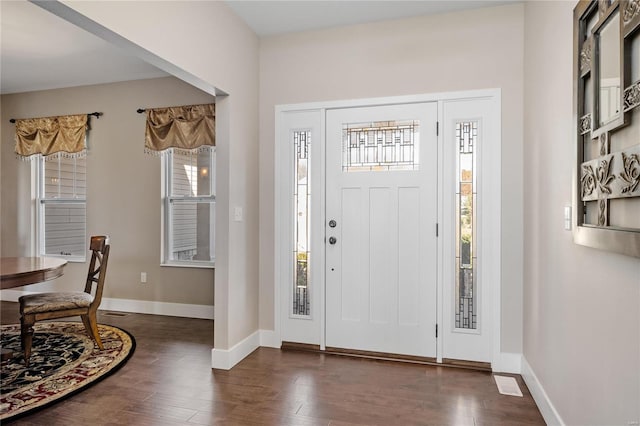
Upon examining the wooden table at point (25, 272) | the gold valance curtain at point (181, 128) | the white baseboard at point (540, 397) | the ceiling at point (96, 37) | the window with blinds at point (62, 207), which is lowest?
the white baseboard at point (540, 397)

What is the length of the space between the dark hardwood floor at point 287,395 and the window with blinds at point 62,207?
2.51m

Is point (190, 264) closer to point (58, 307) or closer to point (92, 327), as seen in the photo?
point (92, 327)

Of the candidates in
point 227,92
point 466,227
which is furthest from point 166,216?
point 466,227

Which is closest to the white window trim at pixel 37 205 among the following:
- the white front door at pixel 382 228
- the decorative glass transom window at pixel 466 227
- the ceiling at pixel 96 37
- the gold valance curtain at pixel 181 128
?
the ceiling at pixel 96 37

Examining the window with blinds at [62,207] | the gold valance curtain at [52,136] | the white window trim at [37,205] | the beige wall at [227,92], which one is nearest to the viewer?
the beige wall at [227,92]

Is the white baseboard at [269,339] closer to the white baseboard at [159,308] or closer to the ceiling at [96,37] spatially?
the white baseboard at [159,308]

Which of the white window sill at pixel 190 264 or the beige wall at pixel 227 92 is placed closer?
the beige wall at pixel 227 92

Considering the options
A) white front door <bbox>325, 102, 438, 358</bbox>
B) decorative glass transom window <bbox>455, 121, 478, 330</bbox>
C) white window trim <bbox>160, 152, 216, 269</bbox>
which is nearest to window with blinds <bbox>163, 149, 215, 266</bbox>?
white window trim <bbox>160, 152, 216, 269</bbox>

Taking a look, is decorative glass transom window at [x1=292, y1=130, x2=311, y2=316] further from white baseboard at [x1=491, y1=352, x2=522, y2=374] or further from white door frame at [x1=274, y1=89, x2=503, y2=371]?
white baseboard at [x1=491, y1=352, x2=522, y2=374]

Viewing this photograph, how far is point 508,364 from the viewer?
9.71ft

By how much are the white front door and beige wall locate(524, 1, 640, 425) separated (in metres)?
0.73

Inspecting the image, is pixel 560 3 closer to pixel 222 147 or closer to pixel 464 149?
pixel 464 149

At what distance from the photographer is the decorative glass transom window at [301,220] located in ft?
11.4

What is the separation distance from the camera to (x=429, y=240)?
3.15 m
